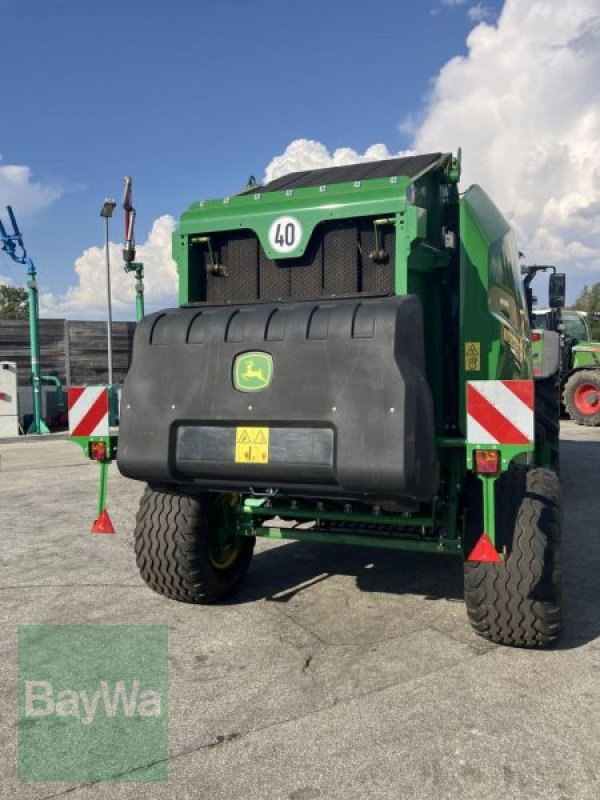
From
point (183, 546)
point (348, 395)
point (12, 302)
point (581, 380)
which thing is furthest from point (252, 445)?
point (12, 302)

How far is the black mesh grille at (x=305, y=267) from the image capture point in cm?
376

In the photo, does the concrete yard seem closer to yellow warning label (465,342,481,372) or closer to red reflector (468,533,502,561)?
red reflector (468,533,502,561)

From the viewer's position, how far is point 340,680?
3.28 m

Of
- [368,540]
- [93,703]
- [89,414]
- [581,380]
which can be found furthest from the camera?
[581,380]

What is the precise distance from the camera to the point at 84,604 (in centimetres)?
436

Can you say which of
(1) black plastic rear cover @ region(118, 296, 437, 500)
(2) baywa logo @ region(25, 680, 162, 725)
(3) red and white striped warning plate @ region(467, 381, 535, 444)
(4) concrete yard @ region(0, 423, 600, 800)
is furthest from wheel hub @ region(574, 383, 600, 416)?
(2) baywa logo @ region(25, 680, 162, 725)

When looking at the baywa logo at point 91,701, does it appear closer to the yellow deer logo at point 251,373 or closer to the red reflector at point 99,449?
the red reflector at point 99,449

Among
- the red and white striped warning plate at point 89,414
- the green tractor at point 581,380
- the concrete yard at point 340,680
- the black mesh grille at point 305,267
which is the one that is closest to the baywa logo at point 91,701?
the concrete yard at point 340,680

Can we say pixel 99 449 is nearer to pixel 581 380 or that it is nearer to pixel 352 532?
pixel 352 532

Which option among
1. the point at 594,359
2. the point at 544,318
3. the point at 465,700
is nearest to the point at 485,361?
the point at 465,700

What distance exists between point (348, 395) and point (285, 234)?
1.19 meters

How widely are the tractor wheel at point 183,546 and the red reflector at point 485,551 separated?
5.37 feet

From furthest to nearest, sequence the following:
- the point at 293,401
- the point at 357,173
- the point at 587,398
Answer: the point at 587,398 → the point at 357,173 → the point at 293,401

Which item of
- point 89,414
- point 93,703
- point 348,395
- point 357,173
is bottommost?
point 93,703
